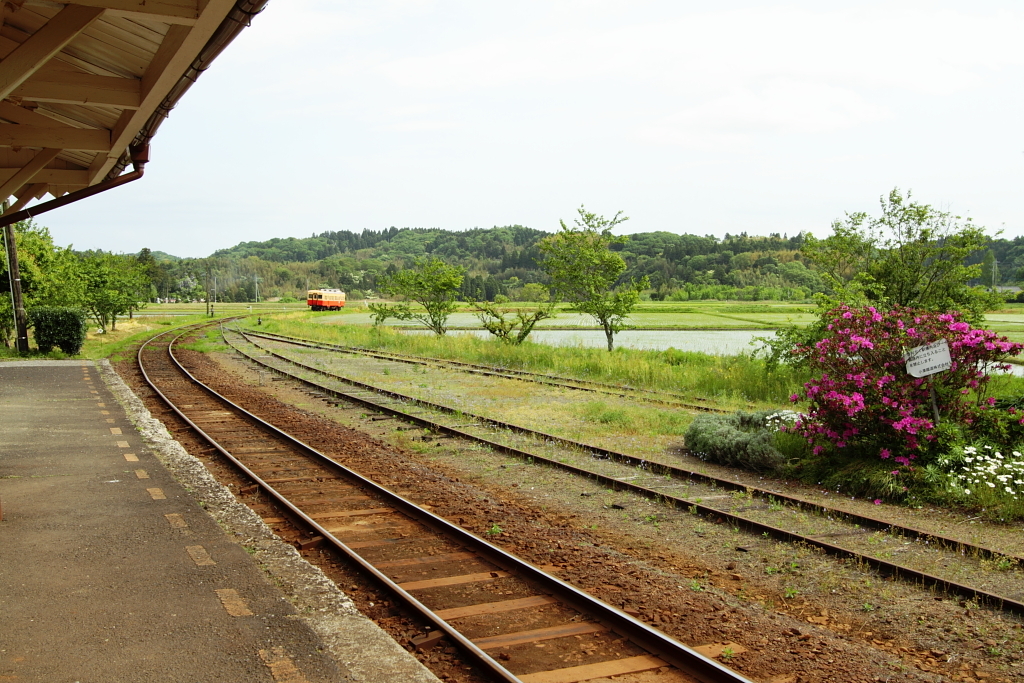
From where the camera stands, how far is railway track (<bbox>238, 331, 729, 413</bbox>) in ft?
55.0

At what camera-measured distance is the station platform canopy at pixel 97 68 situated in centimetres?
495

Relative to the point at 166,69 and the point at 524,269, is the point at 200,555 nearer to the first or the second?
the point at 166,69

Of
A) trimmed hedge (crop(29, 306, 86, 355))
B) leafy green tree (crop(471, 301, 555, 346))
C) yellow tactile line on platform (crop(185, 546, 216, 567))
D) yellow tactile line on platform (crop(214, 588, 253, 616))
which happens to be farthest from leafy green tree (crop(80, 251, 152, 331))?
A: yellow tactile line on platform (crop(214, 588, 253, 616))

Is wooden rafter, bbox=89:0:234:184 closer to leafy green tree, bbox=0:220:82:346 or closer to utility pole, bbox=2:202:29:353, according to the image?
utility pole, bbox=2:202:29:353

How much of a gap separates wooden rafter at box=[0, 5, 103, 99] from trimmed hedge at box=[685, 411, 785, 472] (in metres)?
8.55

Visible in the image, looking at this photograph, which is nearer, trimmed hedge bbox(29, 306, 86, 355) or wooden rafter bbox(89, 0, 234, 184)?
wooden rafter bbox(89, 0, 234, 184)

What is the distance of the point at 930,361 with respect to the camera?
904 centimetres

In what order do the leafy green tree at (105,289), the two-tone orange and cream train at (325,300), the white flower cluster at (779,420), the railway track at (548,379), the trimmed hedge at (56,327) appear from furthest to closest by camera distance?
the two-tone orange and cream train at (325,300) < the leafy green tree at (105,289) < the trimmed hedge at (56,327) < the railway track at (548,379) < the white flower cluster at (779,420)

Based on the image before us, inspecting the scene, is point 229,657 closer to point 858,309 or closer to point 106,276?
point 858,309

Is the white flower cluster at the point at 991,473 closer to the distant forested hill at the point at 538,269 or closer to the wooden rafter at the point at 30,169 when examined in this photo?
the wooden rafter at the point at 30,169

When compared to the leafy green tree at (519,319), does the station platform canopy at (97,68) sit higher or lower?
higher

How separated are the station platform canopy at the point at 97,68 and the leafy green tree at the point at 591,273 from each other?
2006 centimetres

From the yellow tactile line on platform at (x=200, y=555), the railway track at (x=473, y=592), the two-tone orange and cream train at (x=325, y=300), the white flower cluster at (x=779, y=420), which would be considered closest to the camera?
the railway track at (x=473, y=592)

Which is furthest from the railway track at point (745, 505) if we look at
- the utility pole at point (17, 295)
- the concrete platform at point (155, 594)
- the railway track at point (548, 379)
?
the utility pole at point (17, 295)
